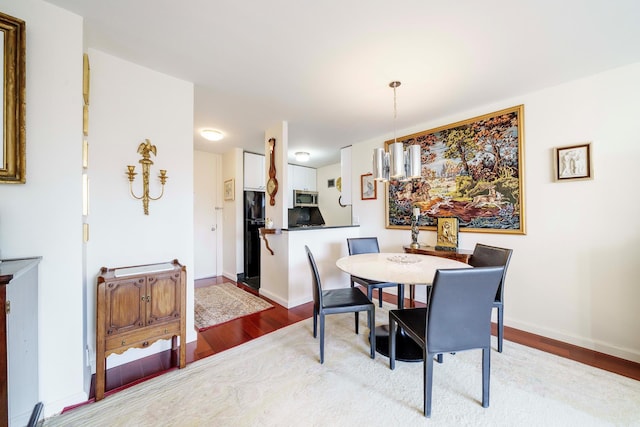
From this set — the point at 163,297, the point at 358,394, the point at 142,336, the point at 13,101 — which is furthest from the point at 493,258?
the point at 13,101

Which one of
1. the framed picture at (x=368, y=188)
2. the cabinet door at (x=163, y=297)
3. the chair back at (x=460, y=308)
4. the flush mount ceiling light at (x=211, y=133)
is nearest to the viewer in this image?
the chair back at (x=460, y=308)

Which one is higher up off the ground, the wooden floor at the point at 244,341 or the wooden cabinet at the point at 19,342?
the wooden cabinet at the point at 19,342

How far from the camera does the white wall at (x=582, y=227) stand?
1.96 m

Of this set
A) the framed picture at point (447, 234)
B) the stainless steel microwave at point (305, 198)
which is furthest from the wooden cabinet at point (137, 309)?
the stainless steel microwave at point (305, 198)

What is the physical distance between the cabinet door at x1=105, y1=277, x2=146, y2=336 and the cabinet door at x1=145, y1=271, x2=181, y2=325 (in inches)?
1.7

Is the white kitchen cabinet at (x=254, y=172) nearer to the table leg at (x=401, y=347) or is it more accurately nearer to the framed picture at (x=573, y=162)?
the table leg at (x=401, y=347)

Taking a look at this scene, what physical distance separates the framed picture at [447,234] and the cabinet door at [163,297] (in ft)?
9.24

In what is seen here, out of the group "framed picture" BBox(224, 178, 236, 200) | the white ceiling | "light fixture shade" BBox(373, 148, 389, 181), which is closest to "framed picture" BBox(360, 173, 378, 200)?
the white ceiling

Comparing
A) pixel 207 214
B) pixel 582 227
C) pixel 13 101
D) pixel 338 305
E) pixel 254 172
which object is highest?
pixel 254 172

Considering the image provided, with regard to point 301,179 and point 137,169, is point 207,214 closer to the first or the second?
point 301,179

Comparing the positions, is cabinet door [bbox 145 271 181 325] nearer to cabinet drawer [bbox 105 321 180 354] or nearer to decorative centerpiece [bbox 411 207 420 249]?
cabinet drawer [bbox 105 321 180 354]

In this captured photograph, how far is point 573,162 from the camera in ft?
7.11

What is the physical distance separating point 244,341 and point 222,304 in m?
1.07

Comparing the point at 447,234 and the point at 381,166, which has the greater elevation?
the point at 381,166
